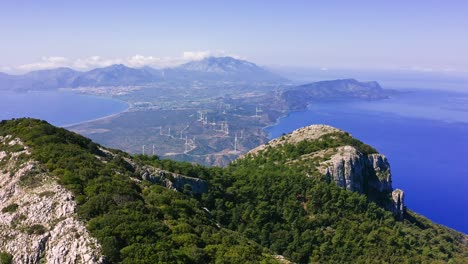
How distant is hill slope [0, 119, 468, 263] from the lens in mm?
21719

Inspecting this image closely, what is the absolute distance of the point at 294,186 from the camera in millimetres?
50625

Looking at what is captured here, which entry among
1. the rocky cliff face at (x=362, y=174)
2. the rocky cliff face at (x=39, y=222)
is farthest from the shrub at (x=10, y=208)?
the rocky cliff face at (x=362, y=174)

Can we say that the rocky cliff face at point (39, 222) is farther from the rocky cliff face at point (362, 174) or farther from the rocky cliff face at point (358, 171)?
the rocky cliff face at point (362, 174)

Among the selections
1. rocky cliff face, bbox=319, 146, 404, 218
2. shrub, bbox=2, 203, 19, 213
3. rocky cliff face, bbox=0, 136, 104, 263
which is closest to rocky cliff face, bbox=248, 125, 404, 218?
rocky cliff face, bbox=319, 146, 404, 218

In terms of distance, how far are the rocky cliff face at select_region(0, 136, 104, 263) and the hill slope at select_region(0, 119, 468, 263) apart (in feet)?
0.37

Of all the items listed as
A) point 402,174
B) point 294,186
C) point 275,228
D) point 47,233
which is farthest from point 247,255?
point 402,174

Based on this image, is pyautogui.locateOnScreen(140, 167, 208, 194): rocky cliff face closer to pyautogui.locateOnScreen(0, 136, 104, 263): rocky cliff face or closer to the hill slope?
the hill slope

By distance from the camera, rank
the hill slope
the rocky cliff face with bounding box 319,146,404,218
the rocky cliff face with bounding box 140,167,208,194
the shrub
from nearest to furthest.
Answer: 1. the hill slope
2. the shrub
3. the rocky cliff face with bounding box 140,167,208,194
4. the rocky cliff face with bounding box 319,146,404,218

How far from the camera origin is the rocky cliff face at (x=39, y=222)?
64.1ft

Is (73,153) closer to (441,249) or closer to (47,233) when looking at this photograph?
(47,233)

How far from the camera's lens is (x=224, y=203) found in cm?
4591

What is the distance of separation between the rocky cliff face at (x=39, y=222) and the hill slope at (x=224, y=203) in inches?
4.4

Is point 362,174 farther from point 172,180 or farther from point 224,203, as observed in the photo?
point 172,180

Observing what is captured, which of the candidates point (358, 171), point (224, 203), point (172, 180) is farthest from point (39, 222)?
point (358, 171)
